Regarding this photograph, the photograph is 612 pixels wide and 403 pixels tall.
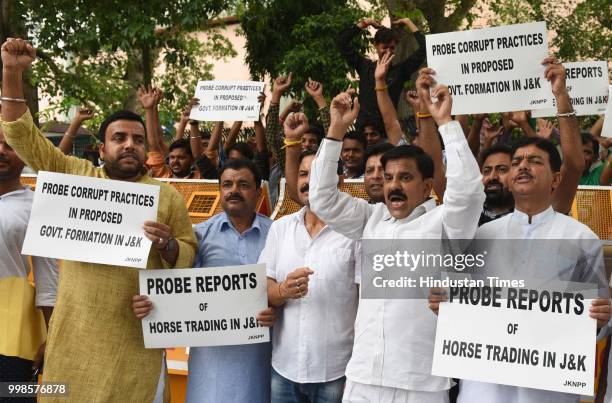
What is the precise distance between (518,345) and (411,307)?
56 cm

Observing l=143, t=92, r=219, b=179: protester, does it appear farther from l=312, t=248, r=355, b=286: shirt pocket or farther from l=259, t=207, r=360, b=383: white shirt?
l=312, t=248, r=355, b=286: shirt pocket

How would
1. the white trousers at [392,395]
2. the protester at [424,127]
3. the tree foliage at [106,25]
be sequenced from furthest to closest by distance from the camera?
the tree foliage at [106,25] < the protester at [424,127] < the white trousers at [392,395]

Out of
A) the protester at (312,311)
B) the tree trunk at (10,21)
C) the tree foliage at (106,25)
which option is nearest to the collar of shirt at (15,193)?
the protester at (312,311)

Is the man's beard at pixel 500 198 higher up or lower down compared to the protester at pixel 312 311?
higher up

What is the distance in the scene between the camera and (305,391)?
4617mm

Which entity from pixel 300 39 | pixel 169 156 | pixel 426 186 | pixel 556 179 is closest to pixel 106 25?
pixel 300 39

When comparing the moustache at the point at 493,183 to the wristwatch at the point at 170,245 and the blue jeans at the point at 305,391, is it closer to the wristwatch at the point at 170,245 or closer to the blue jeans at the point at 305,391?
the blue jeans at the point at 305,391

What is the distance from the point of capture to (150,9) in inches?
Answer: 445

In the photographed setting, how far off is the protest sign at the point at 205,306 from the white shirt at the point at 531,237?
1235 millimetres

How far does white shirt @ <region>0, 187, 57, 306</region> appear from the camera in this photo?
4988 millimetres

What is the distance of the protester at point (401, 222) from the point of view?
4055 mm

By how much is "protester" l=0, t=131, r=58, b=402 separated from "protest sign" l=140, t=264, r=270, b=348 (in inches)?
31.9

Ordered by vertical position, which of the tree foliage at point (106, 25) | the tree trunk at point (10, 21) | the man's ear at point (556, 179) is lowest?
the man's ear at point (556, 179)

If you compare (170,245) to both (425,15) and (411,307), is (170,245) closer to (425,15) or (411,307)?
(411,307)
